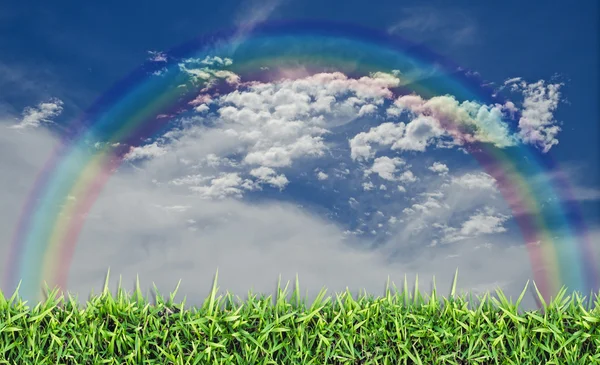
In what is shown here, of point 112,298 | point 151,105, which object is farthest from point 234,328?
point 151,105

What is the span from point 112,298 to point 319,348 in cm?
151

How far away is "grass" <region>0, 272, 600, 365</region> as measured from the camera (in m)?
3.88

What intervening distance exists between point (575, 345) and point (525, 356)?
372 mm

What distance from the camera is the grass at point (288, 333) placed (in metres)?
3.88

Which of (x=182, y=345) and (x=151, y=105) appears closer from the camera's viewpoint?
(x=182, y=345)

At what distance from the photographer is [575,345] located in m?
4.02

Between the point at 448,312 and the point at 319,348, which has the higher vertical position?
the point at 448,312

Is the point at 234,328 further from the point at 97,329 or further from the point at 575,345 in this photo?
the point at 575,345

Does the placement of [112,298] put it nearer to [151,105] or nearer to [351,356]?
[351,356]

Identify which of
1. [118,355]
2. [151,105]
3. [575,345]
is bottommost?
[118,355]

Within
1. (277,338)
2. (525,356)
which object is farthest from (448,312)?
(277,338)

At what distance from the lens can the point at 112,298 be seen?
4059 mm

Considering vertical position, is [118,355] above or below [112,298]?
below

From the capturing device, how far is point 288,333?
3900mm
